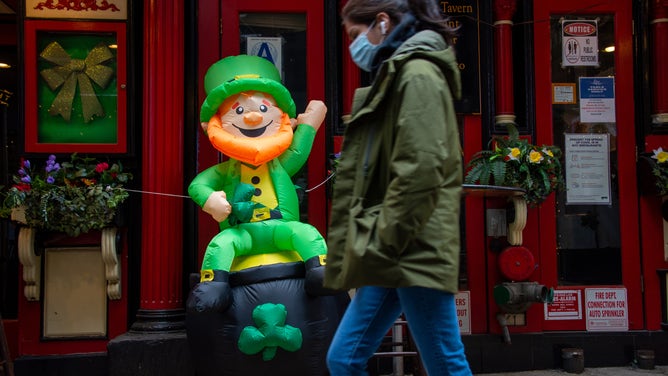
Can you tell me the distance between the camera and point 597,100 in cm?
518

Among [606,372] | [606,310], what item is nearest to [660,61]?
[606,310]

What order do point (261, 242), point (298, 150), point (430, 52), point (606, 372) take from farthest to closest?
point (606, 372), point (298, 150), point (261, 242), point (430, 52)

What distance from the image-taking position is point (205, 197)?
4.02 meters

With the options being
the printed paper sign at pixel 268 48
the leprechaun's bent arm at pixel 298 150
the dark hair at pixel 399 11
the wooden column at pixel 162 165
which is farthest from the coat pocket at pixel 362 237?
the printed paper sign at pixel 268 48

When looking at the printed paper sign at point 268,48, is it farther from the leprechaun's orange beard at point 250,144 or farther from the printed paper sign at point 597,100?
the printed paper sign at point 597,100

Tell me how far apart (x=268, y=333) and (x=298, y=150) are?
1230 mm

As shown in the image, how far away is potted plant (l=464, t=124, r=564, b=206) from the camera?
468 centimetres

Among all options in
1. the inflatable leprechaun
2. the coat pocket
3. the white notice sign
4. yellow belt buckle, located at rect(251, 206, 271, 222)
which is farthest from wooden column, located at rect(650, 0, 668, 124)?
the coat pocket

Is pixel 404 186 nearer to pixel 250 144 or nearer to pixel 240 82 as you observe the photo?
pixel 250 144

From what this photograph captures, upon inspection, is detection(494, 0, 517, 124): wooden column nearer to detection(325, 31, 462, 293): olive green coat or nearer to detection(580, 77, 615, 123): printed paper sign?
detection(580, 77, 615, 123): printed paper sign

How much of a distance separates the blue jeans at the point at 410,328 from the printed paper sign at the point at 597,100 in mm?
3395

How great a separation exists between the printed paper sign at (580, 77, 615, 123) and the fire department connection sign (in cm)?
15

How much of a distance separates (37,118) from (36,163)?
31 cm

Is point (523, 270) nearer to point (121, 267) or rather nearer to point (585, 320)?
point (585, 320)
